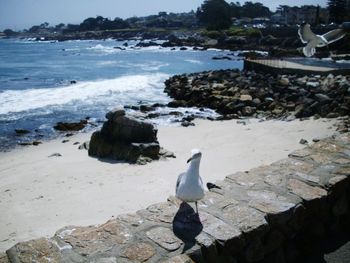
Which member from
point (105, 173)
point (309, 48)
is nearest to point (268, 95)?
point (309, 48)

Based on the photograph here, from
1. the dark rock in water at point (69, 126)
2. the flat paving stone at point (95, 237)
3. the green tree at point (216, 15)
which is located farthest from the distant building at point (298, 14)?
the flat paving stone at point (95, 237)

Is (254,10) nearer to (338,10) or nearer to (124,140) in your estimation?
(338,10)

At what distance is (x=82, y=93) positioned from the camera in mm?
23016

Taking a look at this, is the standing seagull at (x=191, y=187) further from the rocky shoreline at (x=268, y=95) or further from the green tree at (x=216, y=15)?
Answer: the green tree at (x=216, y=15)

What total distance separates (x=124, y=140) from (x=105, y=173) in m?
1.53

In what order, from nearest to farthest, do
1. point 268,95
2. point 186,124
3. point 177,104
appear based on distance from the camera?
1. point 186,124
2. point 268,95
3. point 177,104

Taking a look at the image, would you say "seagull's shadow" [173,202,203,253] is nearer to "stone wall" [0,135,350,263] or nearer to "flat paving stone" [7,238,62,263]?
"stone wall" [0,135,350,263]

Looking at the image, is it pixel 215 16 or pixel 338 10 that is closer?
pixel 338 10

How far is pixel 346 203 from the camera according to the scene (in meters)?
4.01

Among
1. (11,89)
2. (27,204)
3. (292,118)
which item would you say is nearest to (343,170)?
(27,204)

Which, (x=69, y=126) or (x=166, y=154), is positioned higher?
(x=166, y=154)

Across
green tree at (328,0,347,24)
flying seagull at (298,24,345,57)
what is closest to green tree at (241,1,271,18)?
green tree at (328,0,347,24)

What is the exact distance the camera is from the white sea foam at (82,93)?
2005 centimetres

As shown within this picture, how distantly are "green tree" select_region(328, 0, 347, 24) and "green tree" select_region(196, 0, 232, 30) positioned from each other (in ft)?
95.5
